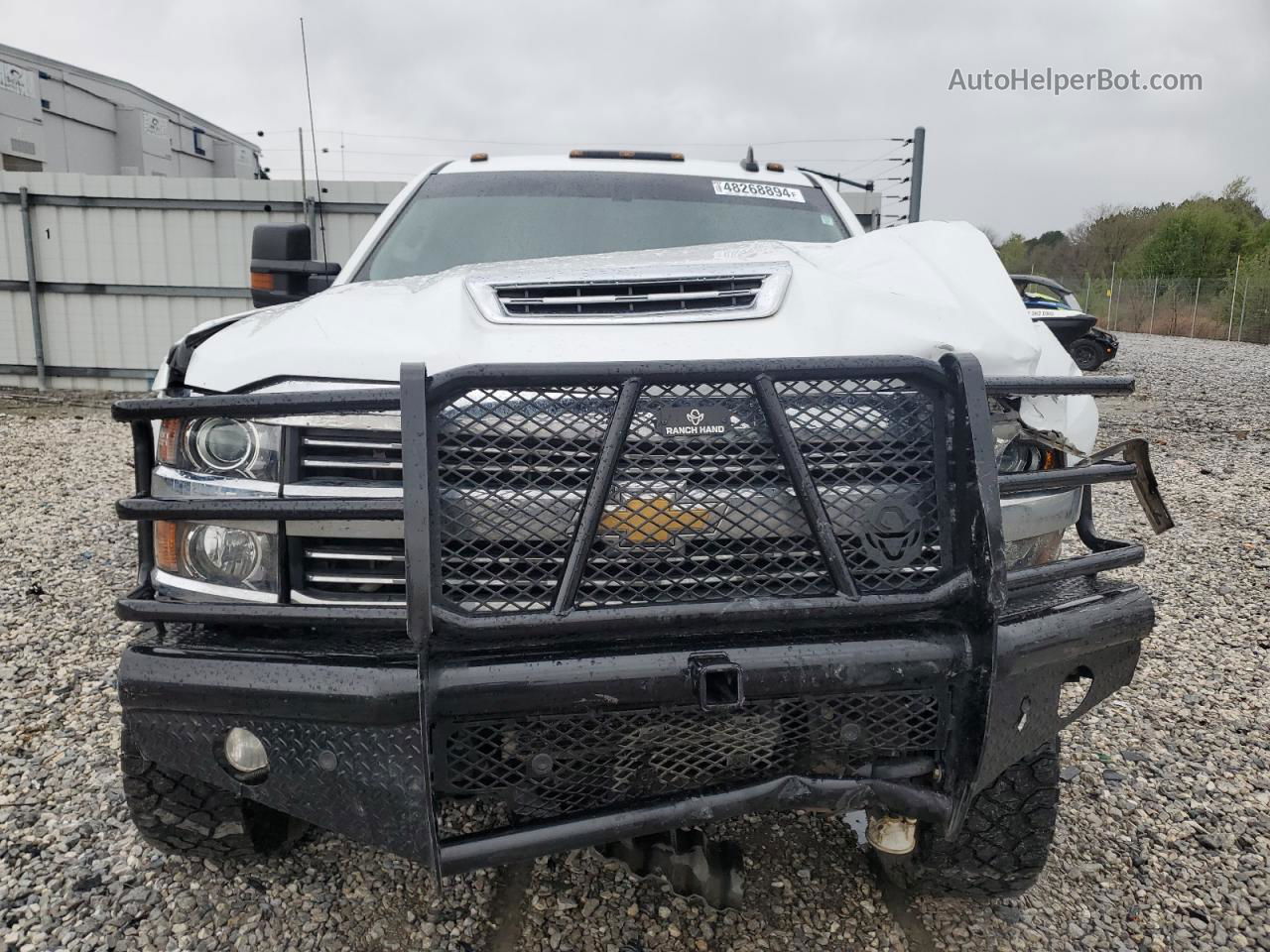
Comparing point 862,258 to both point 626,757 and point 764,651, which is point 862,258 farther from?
point 626,757

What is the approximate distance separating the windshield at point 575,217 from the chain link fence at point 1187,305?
93.0 feet

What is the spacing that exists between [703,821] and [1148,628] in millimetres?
1109

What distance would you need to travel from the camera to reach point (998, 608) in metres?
1.67

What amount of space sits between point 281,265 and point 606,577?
219 cm

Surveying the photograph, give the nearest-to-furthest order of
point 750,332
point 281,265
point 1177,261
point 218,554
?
point 218,554 → point 750,332 → point 281,265 → point 1177,261

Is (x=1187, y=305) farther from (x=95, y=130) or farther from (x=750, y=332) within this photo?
(x=750, y=332)

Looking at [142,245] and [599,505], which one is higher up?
[142,245]

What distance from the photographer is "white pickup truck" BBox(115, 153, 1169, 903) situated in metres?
1.62

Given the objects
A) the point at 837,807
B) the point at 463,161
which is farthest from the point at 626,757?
the point at 463,161

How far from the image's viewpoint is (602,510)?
1.64m

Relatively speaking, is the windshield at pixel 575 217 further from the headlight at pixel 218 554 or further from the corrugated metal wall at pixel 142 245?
the corrugated metal wall at pixel 142 245

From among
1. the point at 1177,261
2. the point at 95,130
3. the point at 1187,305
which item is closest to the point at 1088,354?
the point at 95,130

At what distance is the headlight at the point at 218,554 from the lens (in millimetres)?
1844

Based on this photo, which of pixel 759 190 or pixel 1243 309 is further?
pixel 1243 309
